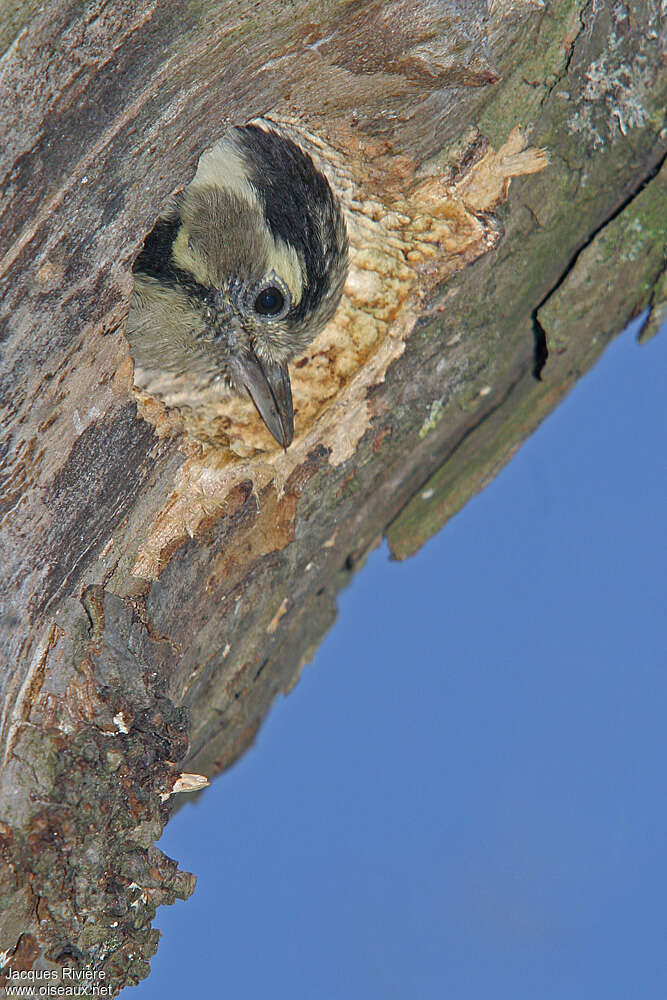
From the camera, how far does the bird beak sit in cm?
215

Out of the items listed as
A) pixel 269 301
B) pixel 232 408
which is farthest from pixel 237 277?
pixel 232 408

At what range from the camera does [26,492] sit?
1.59m

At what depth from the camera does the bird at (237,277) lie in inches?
89.6

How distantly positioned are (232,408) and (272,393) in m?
0.14

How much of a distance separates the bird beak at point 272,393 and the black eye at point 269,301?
17 cm

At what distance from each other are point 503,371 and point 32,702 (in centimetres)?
169

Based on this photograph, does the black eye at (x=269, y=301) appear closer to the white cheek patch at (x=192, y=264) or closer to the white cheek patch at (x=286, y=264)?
the white cheek patch at (x=286, y=264)

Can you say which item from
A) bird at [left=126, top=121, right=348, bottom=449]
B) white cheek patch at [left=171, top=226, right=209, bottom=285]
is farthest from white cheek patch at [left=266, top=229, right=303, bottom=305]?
white cheek patch at [left=171, top=226, right=209, bottom=285]

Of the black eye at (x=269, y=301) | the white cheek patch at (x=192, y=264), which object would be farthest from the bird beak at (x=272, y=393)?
the white cheek patch at (x=192, y=264)

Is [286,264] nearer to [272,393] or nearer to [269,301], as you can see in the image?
[269,301]

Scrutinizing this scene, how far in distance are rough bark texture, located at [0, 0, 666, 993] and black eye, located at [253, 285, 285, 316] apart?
0.87 ft

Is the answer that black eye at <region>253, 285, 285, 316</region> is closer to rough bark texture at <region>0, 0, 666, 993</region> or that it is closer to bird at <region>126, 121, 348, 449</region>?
bird at <region>126, 121, 348, 449</region>

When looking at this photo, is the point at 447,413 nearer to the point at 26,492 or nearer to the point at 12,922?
the point at 26,492

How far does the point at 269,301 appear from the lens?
247 cm
